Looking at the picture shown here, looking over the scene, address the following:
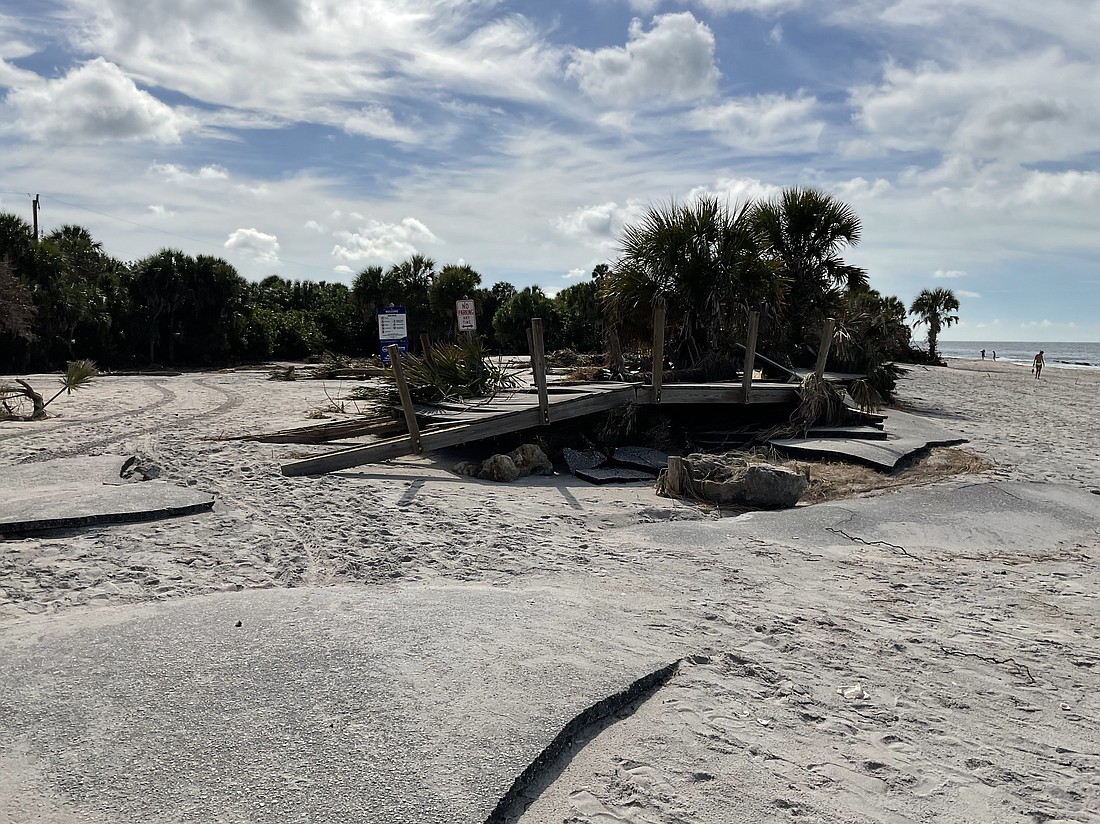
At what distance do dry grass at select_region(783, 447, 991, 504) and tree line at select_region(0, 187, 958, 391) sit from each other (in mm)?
3655

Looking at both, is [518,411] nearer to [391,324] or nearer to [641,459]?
[641,459]

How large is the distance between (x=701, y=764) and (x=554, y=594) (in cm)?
208

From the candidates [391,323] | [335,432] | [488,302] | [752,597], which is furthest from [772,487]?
[488,302]

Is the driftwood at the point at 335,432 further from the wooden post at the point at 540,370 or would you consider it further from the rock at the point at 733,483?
the rock at the point at 733,483

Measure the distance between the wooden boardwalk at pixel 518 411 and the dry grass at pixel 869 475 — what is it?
2.19m

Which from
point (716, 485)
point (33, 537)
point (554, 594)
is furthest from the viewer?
point (716, 485)

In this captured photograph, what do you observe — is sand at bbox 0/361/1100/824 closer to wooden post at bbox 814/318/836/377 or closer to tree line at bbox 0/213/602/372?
wooden post at bbox 814/318/836/377

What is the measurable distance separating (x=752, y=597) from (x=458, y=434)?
5599 mm

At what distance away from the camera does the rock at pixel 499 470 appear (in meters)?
10.0

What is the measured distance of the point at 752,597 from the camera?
17.7 feet

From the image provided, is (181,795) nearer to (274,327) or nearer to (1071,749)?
(1071,749)

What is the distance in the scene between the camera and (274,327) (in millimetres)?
39938

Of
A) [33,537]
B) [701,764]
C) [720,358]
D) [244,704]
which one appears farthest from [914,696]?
[720,358]

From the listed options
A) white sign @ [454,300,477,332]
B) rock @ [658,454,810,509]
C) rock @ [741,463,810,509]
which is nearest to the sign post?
white sign @ [454,300,477,332]
